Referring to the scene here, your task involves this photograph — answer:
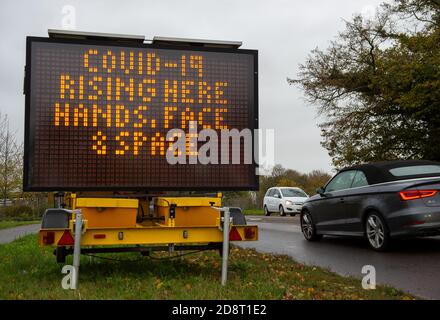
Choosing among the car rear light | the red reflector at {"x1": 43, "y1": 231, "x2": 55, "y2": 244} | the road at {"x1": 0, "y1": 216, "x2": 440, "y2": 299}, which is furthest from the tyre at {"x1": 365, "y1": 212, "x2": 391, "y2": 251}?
the red reflector at {"x1": 43, "y1": 231, "x2": 55, "y2": 244}

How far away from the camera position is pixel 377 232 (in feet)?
28.6

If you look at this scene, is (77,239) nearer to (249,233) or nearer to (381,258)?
(249,233)

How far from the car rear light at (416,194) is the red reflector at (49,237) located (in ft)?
17.5

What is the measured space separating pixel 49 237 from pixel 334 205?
20.1 ft

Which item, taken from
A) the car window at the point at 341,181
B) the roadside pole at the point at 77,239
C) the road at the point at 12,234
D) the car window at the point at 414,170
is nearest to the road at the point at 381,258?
the car window at the point at 341,181

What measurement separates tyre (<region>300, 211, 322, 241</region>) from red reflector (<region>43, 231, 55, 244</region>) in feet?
21.9

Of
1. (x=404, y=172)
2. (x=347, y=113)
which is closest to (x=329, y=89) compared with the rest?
(x=347, y=113)

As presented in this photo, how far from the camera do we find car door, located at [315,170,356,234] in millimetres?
9820

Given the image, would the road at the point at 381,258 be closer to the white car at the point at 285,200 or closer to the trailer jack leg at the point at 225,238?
the trailer jack leg at the point at 225,238

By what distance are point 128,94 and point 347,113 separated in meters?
23.3

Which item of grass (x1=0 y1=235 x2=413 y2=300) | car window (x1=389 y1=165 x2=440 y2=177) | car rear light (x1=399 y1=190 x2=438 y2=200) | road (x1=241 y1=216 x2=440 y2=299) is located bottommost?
road (x1=241 y1=216 x2=440 y2=299)

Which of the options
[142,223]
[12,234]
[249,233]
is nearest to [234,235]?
[249,233]

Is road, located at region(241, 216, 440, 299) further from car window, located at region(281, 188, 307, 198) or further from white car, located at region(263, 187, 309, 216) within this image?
car window, located at region(281, 188, 307, 198)

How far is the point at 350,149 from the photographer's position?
26812 millimetres
